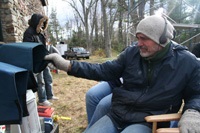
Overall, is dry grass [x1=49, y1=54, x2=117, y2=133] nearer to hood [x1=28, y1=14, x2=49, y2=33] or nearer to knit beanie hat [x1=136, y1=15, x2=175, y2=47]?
hood [x1=28, y1=14, x2=49, y2=33]

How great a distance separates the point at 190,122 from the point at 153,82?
0.40 meters

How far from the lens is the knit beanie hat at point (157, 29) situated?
5.54 feet

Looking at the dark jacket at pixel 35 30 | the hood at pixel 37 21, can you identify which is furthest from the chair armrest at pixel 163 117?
the hood at pixel 37 21

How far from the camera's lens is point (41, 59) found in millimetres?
1731

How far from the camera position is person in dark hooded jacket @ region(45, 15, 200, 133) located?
5.43ft

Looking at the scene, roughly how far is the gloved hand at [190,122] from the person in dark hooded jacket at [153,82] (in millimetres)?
20

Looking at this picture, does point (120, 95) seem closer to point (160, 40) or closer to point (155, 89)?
point (155, 89)

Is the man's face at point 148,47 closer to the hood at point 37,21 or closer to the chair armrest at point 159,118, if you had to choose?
the chair armrest at point 159,118

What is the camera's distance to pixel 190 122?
1.46 metres

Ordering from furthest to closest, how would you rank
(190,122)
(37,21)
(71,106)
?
(71,106)
(37,21)
(190,122)

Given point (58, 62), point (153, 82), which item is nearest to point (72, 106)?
point (58, 62)

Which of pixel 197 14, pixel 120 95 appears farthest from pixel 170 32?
pixel 197 14

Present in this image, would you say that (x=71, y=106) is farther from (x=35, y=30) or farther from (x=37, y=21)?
(x=37, y=21)

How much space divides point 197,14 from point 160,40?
30.9 ft
